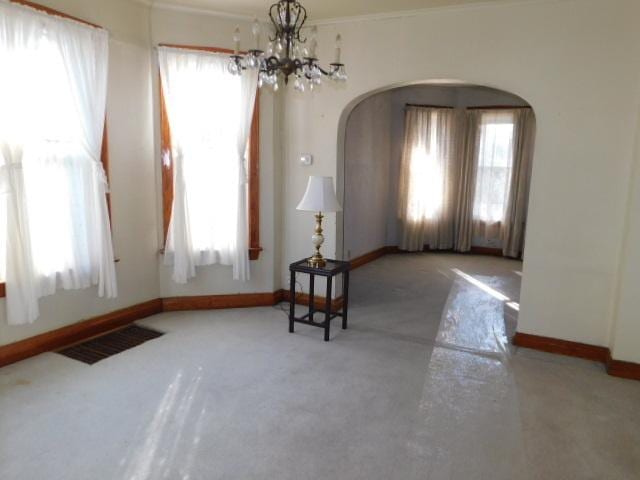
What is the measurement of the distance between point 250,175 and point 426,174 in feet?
13.1

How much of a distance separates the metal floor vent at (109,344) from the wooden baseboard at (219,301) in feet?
1.59

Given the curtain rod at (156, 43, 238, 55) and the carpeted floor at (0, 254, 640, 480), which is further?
the curtain rod at (156, 43, 238, 55)

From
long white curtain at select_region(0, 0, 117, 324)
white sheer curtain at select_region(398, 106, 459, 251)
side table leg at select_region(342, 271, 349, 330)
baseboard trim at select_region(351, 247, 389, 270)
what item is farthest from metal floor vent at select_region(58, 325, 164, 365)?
white sheer curtain at select_region(398, 106, 459, 251)

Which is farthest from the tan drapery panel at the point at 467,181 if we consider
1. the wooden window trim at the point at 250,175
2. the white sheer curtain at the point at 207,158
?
the white sheer curtain at the point at 207,158

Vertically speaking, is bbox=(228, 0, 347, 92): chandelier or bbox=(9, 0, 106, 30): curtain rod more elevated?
bbox=(9, 0, 106, 30): curtain rod

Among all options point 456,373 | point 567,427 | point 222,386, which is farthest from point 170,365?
point 567,427

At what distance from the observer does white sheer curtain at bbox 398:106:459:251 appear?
7.52 m

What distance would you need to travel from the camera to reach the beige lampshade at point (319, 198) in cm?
382

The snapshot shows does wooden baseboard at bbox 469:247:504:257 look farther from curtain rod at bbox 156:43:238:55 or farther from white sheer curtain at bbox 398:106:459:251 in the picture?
curtain rod at bbox 156:43:238:55

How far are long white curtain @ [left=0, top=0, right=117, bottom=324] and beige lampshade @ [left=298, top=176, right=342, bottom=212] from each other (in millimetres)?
1641

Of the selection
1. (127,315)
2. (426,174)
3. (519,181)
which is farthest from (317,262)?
(519,181)

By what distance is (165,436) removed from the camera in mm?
2477

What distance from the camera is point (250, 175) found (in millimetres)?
4504

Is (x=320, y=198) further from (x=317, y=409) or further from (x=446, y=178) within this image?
(x=446, y=178)
